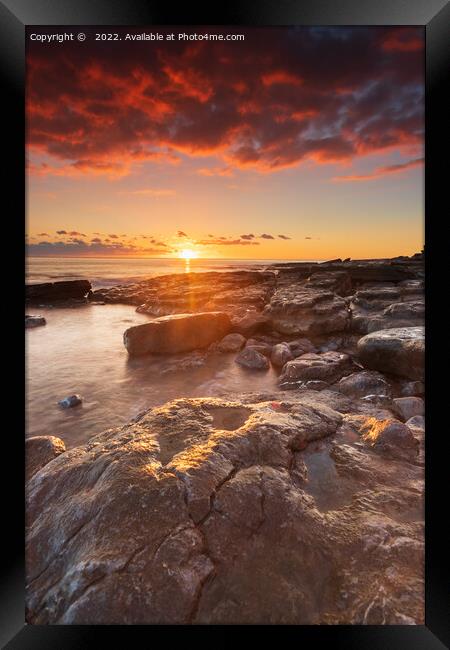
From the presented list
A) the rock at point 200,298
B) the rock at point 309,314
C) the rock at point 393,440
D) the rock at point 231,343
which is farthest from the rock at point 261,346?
the rock at point 393,440

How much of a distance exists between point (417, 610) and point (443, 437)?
3.09 ft

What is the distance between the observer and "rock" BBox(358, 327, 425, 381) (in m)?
4.78

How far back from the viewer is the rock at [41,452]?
9.95 ft

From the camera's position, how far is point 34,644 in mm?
1790

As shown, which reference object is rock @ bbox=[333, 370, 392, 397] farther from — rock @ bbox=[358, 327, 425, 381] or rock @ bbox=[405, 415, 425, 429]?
rock @ bbox=[405, 415, 425, 429]

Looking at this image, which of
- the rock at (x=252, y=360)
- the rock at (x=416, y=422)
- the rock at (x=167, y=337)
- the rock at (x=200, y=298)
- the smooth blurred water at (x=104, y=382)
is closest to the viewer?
the rock at (x=416, y=422)

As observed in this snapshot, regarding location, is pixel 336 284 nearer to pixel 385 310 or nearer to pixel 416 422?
pixel 385 310

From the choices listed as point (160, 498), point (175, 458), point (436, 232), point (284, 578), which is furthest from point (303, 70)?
point (284, 578)

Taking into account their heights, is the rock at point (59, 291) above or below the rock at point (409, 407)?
above

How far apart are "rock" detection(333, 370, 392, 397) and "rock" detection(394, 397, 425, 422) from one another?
59 centimetres

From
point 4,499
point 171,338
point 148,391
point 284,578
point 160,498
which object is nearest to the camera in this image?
point 284,578

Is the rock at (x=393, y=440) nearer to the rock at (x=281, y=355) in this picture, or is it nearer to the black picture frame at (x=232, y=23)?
the black picture frame at (x=232, y=23)

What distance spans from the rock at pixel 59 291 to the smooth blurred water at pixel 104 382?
7128 millimetres

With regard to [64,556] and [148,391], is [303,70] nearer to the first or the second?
[64,556]
